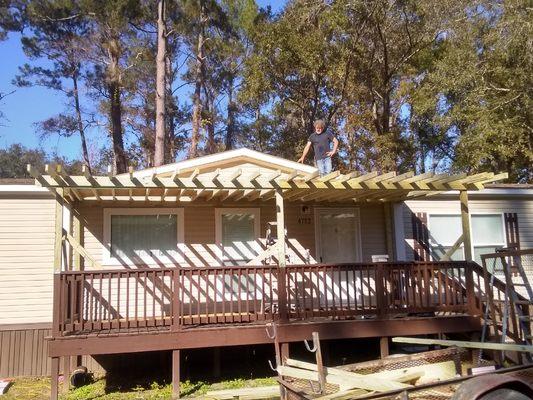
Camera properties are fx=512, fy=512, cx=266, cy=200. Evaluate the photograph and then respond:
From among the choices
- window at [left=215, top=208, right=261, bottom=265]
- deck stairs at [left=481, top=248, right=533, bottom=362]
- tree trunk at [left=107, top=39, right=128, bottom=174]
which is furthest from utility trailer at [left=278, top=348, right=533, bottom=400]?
tree trunk at [left=107, top=39, right=128, bottom=174]

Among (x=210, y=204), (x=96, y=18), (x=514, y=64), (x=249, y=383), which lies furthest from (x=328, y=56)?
(x=249, y=383)

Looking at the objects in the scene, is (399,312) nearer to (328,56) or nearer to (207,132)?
(328,56)

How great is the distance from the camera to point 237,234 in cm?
963

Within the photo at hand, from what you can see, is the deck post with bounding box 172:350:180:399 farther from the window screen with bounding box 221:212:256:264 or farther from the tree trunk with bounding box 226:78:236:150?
the tree trunk with bounding box 226:78:236:150

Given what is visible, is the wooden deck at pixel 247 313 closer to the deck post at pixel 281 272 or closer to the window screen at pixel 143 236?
the deck post at pixel 281 272

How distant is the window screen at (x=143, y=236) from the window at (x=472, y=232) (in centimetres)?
529

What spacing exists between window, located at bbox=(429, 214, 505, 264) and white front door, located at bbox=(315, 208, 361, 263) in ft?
5.33

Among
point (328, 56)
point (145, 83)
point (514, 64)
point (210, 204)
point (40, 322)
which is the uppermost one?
point (145, 83)

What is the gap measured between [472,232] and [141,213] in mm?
6708

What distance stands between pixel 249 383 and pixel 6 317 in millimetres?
4280

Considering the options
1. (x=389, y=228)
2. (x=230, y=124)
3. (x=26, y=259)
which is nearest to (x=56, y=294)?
(x=26, y=259)

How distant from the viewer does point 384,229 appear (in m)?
10.4

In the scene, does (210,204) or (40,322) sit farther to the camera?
(210,204)

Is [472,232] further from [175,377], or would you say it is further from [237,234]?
[175,377]
